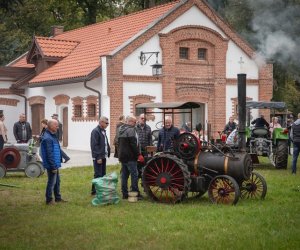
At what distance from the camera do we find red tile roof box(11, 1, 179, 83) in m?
26.0

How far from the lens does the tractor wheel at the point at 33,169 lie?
53.2 ft

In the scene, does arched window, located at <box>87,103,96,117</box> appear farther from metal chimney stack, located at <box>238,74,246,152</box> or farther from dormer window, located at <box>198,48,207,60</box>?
metal chimney stack, located at <box>238,74,246,152</box>

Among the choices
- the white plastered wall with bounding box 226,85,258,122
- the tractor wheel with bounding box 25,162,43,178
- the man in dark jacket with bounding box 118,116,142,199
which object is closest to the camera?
the man in dark jacket with bounding box 118,116,142,199


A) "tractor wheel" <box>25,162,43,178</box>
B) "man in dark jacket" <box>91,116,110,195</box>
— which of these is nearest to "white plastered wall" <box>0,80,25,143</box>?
"tractor wheel" <box>25,162,43,178</box>

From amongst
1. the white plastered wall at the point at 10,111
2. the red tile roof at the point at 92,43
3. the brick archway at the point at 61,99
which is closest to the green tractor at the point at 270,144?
the red tile roof at the point at 92,43

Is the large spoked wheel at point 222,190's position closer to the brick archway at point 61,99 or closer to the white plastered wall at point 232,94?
the white plastered wall at point 232,94

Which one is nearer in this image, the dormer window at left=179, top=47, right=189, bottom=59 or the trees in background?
the trees in background

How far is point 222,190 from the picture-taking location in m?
11.4

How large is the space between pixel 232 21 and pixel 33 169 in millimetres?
10049

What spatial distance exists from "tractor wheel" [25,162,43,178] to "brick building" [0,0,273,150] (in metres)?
8.49

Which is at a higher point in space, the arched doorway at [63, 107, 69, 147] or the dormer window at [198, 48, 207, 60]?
the dormer window at [198, 48, 207, 60]

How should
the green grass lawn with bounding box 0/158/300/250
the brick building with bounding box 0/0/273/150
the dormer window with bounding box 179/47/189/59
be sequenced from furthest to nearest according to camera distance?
the dormer window with bounding box 179/47/189/59 → the brick building with bounding box 0/0/273/150 → the green grass lawn with bounding box 0/158/300/250

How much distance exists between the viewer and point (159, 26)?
2536cm

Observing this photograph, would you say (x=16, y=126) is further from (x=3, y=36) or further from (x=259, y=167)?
(x=3, y=36)
